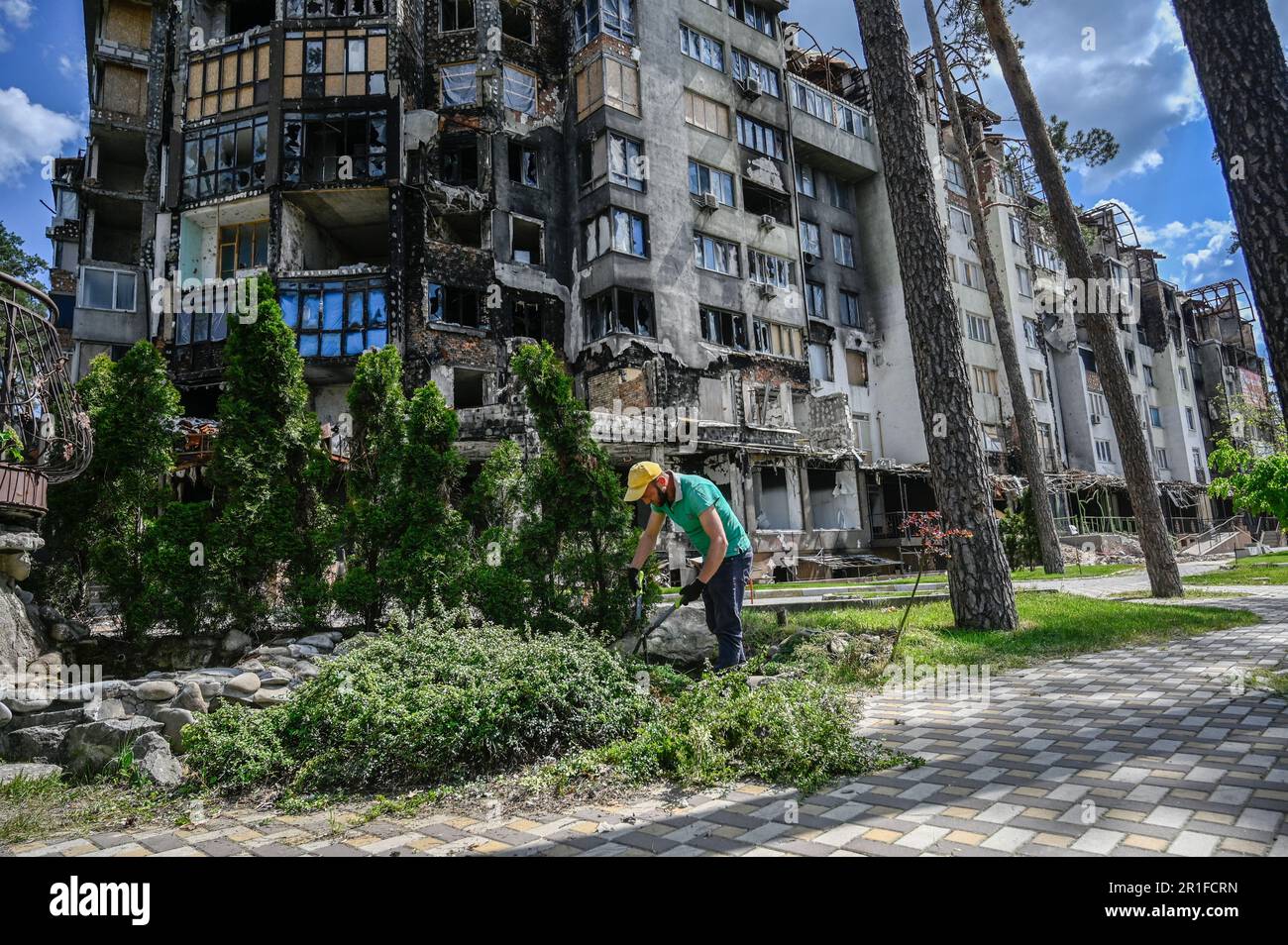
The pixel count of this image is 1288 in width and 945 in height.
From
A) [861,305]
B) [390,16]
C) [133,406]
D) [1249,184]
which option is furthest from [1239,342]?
[133,406]

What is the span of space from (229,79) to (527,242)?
1163 cm

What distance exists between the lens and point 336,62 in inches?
993

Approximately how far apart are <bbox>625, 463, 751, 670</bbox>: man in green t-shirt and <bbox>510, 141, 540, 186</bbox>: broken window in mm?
23847

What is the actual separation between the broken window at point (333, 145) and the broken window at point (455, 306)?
448cm

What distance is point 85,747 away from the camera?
488 cm

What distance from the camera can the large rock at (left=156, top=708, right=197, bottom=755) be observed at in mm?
5020

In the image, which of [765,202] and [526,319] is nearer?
[526,319]

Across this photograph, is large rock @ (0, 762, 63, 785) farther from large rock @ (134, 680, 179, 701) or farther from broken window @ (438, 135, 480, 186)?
broken window @ (438, 135, 480, 186)

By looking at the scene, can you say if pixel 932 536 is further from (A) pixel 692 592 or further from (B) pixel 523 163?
(B) pixel 523 163

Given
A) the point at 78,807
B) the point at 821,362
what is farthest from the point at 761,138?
the point at 78,807

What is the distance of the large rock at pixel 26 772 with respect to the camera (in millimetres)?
4383

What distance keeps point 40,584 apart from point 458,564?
485 cm

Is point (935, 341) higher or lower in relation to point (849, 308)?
lower
